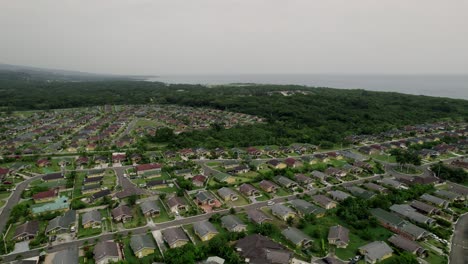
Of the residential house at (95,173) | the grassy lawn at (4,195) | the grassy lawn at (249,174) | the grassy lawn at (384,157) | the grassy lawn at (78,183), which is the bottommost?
the grassy lawn at (4,195)

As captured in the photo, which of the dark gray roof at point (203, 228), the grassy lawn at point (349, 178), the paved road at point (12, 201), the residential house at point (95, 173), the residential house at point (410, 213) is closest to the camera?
the dark gray roof at point (203, 228)

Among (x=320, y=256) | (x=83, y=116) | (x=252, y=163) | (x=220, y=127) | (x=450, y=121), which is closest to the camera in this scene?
(x=320, y=256)

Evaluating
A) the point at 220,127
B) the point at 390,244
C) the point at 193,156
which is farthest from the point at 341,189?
the point at 220,127

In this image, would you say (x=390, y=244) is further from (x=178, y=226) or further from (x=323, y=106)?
(x=323, y=106)

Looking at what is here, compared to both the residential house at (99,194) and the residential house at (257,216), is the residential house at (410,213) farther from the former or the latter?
the residential house at (99,194)

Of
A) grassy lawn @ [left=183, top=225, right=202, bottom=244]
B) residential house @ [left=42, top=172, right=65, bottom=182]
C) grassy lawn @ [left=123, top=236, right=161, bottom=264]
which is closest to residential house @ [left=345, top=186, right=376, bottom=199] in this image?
grassy lawn @ [left=183, top=225, right=202, bottom=244]

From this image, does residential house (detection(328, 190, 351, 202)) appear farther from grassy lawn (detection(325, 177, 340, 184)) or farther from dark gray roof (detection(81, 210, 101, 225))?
dark gray roof (detection(81, 210, 101, 225))

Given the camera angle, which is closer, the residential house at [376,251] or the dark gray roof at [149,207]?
the residential house at [376,251]

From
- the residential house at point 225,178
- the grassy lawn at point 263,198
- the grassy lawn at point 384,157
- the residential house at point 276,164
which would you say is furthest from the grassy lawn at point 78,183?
the grassy lawn at point 384,157
